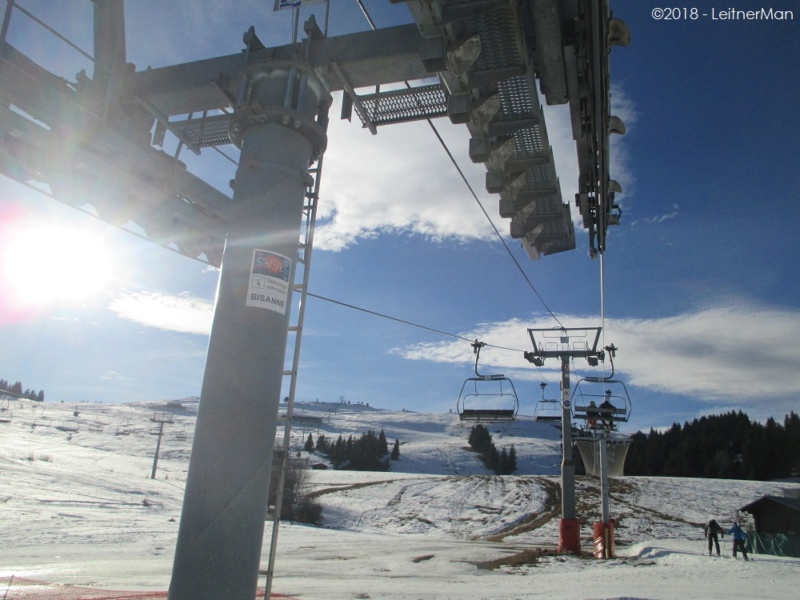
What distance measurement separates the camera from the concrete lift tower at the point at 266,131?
4035mm

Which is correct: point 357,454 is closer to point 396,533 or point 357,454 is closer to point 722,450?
point 722,450

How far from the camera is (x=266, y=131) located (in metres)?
4.79

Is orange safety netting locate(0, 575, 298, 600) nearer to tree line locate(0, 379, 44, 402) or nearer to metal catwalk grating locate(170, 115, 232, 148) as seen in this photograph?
metal catwalk grating locate(170, 115, 232, 148)

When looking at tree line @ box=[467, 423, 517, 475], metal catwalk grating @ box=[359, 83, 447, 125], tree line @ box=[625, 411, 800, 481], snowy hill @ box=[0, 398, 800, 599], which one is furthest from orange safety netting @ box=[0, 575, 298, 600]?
tree line @ box=[467, 423, 517, 475]

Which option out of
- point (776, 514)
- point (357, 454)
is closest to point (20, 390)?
point (357, 454)

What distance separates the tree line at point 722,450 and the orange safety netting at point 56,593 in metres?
91.8

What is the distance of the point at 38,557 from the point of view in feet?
52.7

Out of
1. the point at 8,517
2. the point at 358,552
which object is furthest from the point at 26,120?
the point at 8,517

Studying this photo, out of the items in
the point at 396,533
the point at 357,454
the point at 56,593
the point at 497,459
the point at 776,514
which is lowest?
the point at 396,533

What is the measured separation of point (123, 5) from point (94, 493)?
3944 centimetres

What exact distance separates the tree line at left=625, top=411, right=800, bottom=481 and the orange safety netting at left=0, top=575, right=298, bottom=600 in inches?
3615

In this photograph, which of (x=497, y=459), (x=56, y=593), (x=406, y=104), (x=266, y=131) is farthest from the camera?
(x=497, y=459)

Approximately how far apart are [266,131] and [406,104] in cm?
161

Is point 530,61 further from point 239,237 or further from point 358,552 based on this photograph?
point 358,552
